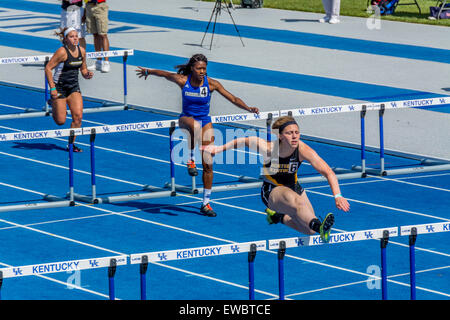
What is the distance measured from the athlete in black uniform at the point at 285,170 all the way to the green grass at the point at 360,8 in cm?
2005

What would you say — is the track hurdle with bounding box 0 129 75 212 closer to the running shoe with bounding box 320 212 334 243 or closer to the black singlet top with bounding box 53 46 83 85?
the black singlet top with bounding box 53 46 83 85

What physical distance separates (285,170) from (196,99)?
3.22 metres

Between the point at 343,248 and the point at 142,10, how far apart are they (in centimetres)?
2190

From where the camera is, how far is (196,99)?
14.9 meters

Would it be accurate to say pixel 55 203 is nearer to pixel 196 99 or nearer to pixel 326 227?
pixel 196 99

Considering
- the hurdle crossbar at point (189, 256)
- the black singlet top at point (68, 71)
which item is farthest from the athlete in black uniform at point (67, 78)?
the hurdle crossbar at point (189, 256)

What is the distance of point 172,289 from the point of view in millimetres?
11828

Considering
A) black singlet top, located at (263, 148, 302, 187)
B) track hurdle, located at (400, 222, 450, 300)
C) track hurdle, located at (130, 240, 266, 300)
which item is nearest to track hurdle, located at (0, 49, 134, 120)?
black singlet top, located at (263, 148, 302, 187)

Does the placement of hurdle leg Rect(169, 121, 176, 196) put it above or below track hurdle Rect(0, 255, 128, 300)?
below

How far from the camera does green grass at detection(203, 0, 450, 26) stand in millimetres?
31944

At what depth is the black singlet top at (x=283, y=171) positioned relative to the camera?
11961 mm

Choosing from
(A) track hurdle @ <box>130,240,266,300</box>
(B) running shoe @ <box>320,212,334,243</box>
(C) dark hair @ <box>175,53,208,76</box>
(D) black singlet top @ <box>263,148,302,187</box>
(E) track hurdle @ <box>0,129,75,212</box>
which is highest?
(C) dark hair @ <box>175,53,208,76</box>

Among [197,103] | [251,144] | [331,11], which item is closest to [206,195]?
[197,103]
